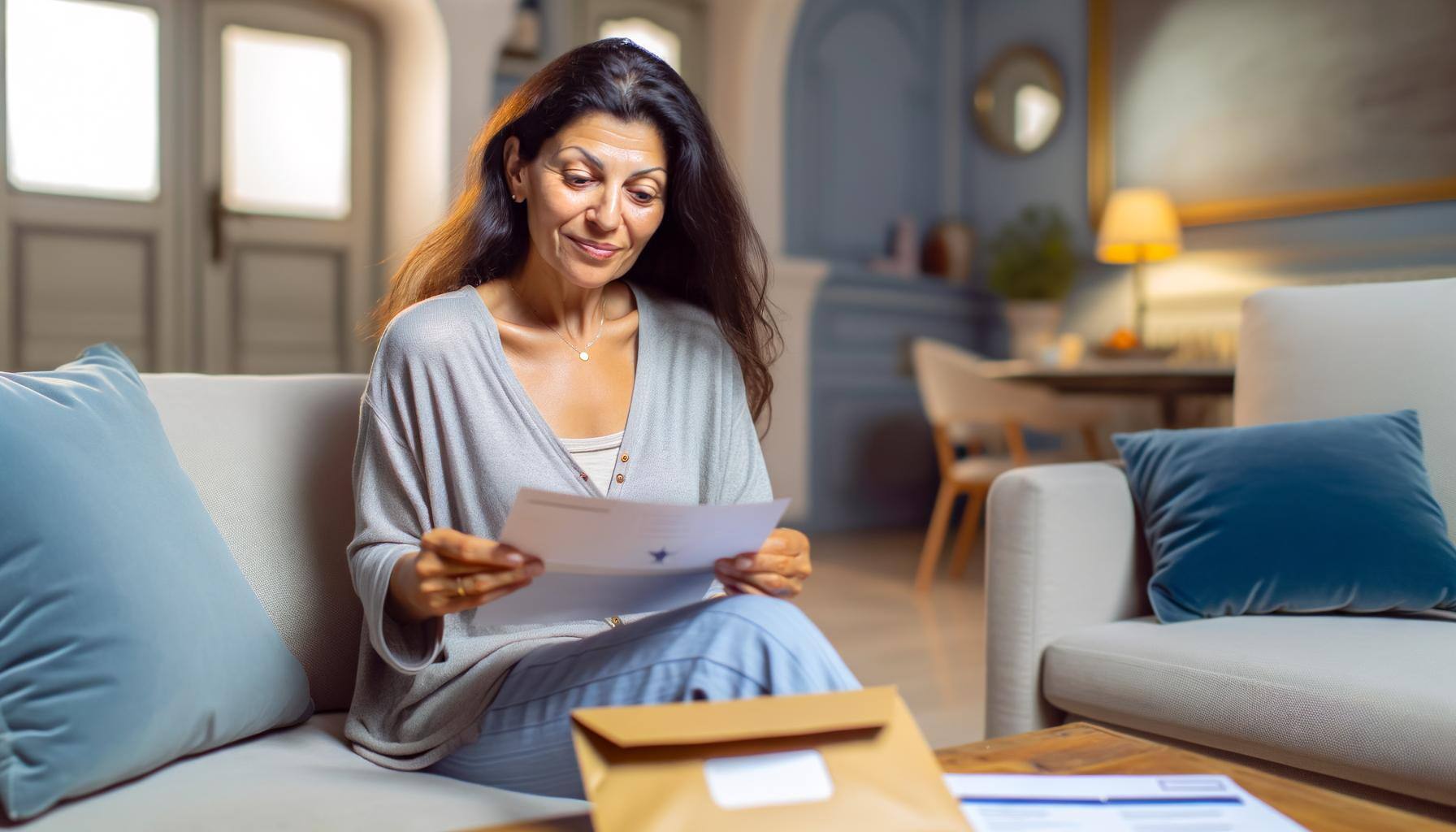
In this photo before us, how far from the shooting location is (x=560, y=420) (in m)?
1.24

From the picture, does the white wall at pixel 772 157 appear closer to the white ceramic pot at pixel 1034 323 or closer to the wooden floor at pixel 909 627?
the wooden floor at pixel 909 627

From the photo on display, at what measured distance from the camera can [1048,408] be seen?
3920 millimetres

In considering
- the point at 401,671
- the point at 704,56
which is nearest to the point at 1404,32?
the point at 704,56

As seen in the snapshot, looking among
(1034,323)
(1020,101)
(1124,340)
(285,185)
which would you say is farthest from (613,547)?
(1020,101)

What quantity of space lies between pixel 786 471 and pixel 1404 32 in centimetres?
293

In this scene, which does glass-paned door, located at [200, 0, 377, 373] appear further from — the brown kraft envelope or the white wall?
the brown kraft envelope

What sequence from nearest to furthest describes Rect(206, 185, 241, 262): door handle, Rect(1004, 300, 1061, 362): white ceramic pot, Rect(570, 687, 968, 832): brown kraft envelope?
Rect(570, 687, 968, 832): brown kraft envelope, Rect(206, 185, 241, 262): door handle, Rect(1004, 300, 1061, 362): white ceramic pot

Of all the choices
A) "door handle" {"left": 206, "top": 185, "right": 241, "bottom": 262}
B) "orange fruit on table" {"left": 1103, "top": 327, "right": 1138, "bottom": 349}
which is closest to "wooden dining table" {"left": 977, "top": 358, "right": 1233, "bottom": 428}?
"orange fruit on table" {"left": 1103, "top": 327, "right": 1138, "bottom": 349}

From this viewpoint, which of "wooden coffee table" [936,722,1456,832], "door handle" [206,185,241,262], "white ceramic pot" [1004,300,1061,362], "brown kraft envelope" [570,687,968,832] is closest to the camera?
"brown kraft envelope" [570,687,968,832]

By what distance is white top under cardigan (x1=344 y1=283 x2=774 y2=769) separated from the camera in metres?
1.06

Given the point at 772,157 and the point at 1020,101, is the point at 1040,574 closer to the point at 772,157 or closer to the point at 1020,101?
the point at 772,157

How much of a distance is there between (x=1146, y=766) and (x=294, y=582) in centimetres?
89

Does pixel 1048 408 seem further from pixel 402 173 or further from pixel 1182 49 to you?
pixel 402 173

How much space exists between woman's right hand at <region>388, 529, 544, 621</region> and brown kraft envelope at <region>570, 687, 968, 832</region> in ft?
0.68
